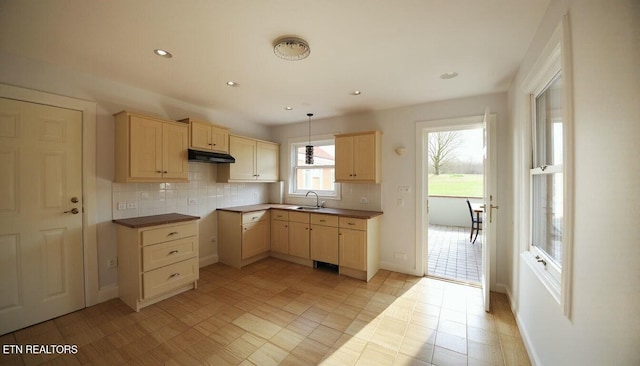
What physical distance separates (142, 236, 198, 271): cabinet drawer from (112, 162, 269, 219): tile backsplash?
0.68 m

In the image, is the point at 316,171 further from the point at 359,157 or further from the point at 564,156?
the point at 564,156

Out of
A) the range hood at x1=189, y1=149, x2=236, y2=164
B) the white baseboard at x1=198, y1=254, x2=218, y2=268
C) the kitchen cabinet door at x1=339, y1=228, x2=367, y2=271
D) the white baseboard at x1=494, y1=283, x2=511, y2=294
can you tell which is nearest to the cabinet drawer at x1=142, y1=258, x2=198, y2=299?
the white baseboard at x1=198, y1=254, x2=218, y2=268

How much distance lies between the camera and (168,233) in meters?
2.71

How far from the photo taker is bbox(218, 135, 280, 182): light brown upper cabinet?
3820 mm

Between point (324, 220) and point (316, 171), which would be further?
point (316, 171)

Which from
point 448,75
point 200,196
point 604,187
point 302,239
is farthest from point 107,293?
point 448,75

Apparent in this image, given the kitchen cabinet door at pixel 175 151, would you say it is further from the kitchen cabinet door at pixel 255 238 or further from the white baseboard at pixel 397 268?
the white baseboard at pixel 397 268

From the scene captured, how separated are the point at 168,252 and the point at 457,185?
7.32 meters

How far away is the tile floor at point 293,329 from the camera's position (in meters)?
1.85

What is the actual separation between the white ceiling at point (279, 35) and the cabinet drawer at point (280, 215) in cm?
194

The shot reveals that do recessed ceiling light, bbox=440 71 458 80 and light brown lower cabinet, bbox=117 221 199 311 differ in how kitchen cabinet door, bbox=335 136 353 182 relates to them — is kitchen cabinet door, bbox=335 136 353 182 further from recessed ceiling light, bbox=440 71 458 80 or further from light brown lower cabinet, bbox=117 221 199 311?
light brown lower cabinet, bbox=117 221 199 311

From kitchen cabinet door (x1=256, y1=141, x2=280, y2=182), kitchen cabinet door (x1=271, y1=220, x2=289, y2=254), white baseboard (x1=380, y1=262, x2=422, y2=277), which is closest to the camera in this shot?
white baseboard (x1=380, y1=262, x2=422, y2=277)

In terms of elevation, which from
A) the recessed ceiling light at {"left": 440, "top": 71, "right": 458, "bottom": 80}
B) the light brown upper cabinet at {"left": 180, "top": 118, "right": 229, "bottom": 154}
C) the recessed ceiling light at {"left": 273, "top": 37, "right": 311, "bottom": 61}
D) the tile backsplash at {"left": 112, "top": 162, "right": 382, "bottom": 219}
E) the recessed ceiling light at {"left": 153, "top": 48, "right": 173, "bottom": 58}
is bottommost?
the tile backsplash at {"left": 112, "top": 162, "right": 382, "bottom": 219}

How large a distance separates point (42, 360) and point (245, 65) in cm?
296
